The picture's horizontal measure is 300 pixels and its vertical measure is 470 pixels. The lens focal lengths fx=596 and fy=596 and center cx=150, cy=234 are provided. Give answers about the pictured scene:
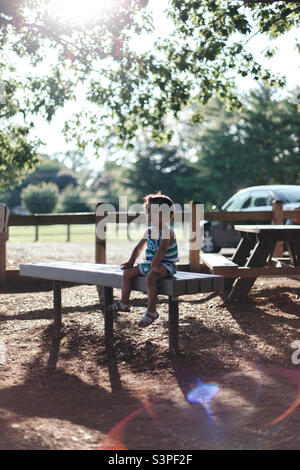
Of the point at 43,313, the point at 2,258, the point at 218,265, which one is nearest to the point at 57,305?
the point at 43,313

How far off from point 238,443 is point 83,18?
32.5 ft

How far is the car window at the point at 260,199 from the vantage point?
43.2 feet

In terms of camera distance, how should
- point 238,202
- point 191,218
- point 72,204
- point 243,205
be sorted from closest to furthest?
1. point 191,218
2. point 243,205
3. point 238,202
4. point 72,204

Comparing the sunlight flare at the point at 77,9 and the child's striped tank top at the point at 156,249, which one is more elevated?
the sunlight flare at the point at 77,9

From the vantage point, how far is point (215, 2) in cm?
1055

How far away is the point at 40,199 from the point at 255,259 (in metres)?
49.7

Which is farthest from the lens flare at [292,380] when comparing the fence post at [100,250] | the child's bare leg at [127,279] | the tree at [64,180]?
the tree at [64,180]

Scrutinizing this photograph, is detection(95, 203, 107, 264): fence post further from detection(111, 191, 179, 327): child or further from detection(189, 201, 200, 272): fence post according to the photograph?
detection(111, 191, 179, 327): child

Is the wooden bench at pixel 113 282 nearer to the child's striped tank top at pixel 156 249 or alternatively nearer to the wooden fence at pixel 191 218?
the child's striped tank top at pixel 156 249

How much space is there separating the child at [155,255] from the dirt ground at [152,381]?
480 mm

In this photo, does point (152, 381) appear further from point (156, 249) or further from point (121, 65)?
point (121, 65)

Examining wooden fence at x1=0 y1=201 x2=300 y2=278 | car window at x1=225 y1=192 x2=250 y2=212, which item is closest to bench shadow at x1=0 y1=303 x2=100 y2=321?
wooden fence at x1=0 y1=201 x2=300 y2=278

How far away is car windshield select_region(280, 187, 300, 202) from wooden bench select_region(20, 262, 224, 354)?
732 cm

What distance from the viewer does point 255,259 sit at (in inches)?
283
